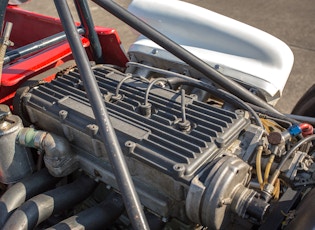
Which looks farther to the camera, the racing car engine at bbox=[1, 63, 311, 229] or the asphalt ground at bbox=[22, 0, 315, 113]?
the asphalt ground at bbox=[22, 0, 315, 113]

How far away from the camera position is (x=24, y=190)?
145cm

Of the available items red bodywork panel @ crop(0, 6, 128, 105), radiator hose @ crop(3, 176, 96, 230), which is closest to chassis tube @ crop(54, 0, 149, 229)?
radiator hose @ crop(3, 176, 96, 230)

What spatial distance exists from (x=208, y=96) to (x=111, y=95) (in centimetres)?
47

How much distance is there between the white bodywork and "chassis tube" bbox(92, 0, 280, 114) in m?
0.14

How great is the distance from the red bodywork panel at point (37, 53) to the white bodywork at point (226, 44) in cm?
16

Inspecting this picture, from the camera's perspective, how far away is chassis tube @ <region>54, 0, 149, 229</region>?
3.60 ft

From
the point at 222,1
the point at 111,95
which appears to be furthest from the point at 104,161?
the point at 222,1

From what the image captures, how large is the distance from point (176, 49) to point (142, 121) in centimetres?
34

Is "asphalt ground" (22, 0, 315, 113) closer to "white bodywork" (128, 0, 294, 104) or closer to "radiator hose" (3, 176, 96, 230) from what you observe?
"white bodywork" (128, 0, 294, 104)

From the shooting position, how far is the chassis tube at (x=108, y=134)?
110cm

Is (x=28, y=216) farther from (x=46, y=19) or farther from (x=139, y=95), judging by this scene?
(x=46, y=19)

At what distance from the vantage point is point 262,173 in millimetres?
1405

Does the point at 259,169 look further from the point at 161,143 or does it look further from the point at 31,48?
the point at 31,48

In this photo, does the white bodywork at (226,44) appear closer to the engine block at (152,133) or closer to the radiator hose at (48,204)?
the engine block at (152,133)
